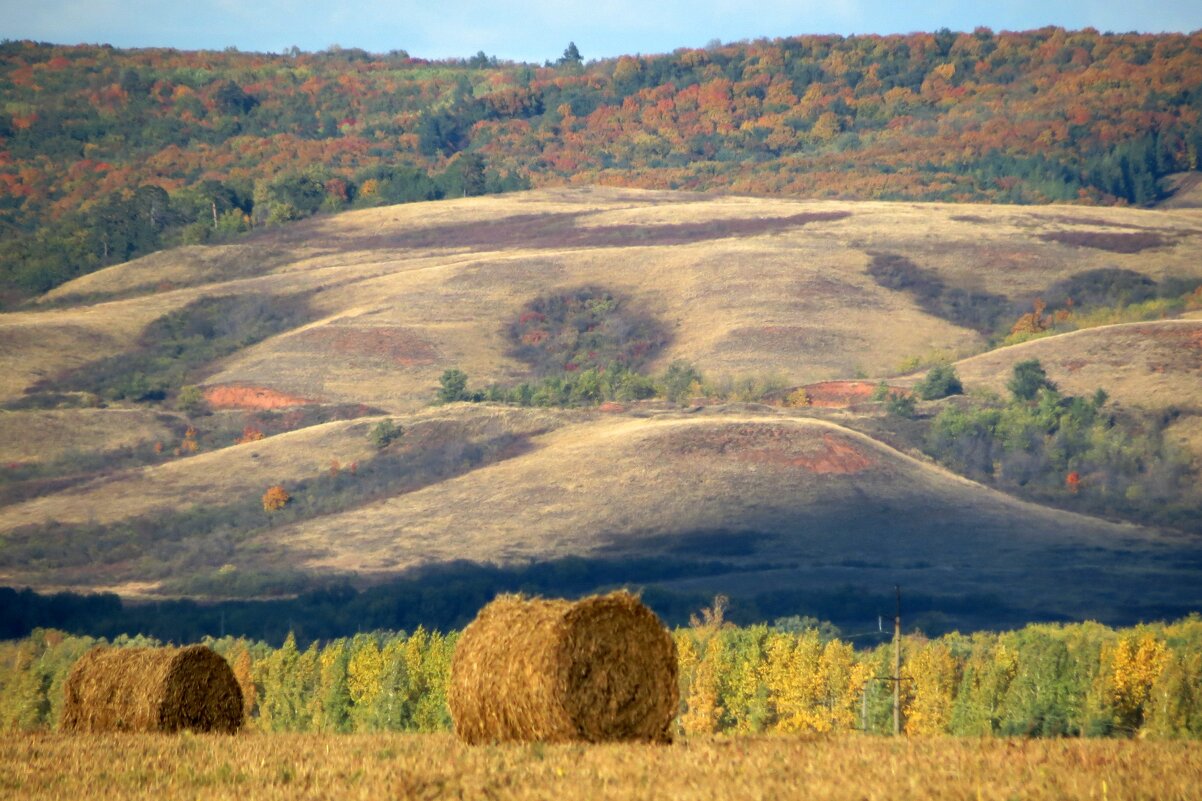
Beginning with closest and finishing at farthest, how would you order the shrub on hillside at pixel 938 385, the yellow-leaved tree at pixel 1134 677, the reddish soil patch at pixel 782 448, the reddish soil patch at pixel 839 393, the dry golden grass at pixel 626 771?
the dry golden grass at pixel 626 771 → the yellow-leaved tree at pixel 1134 677 → the reddish soil patch at pixel 782 448 → the shrub on hillside at pixel 938 385 → the reddish soil patch at pixel 839 393

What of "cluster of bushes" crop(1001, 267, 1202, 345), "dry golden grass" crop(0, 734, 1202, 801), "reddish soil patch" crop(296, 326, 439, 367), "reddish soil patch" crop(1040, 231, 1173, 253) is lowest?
"dry golden grass" crop(0, 734, 1202, 801)

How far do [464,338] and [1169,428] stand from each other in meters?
64.7

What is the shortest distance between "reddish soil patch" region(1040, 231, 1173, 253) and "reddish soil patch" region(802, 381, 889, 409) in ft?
142

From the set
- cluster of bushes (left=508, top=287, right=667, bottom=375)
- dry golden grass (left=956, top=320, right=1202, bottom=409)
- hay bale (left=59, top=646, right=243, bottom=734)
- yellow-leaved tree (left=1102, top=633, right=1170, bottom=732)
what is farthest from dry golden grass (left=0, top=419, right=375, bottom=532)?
hay bale (left=59, top=646, right=243, bottom=734)

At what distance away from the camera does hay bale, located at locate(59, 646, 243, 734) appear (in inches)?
995

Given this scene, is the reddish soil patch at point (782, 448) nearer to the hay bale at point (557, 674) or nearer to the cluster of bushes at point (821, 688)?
the cluster of bushes at point (821, 688)

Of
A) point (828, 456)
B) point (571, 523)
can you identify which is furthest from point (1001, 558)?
point (571, 523)

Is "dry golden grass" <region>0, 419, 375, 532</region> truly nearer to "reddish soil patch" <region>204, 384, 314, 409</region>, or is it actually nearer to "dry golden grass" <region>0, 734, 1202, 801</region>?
"reddish soil patch" <region>204, 384, 314, 409</region>

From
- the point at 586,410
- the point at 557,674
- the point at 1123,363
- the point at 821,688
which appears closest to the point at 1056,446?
the point at 1123,363

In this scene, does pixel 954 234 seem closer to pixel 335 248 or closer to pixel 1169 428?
pixel 1169 428

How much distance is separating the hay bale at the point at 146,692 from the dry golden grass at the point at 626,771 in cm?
456

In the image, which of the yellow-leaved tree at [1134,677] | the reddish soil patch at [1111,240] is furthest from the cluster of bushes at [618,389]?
the yellow-leaved tree at [1134,677]

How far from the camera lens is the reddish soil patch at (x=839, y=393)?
441ft

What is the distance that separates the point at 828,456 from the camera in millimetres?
112812
